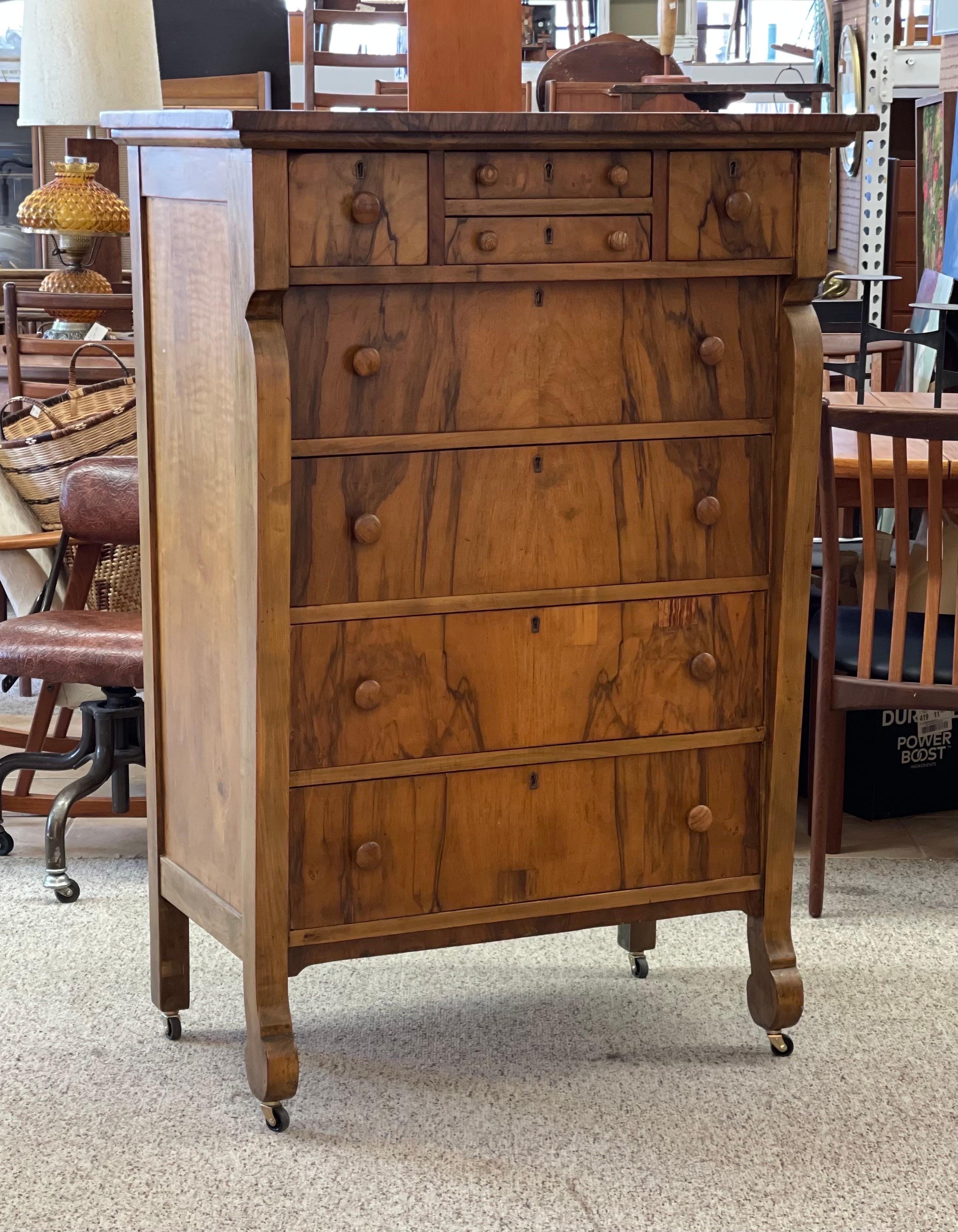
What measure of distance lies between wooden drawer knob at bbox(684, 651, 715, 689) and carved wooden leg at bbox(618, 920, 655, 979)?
0.64 metres

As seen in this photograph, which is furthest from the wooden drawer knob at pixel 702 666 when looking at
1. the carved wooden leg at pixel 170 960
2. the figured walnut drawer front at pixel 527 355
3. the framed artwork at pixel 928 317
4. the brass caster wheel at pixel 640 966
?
the framed artwork at pixel 928 317

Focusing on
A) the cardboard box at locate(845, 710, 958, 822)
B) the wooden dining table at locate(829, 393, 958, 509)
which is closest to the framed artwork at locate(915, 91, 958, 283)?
the wooden dining table at locate(829, 393, 958, 509)

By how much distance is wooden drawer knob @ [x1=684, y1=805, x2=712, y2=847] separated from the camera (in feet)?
7.55

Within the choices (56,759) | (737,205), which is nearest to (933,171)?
(737,205)

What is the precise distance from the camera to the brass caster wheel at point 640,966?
2.72 m

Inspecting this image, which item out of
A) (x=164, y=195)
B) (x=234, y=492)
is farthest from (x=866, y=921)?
(x=164, y=195)

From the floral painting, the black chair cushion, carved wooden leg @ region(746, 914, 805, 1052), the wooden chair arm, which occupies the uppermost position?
the floral painting

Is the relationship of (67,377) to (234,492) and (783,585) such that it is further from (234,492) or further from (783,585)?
(783,585)

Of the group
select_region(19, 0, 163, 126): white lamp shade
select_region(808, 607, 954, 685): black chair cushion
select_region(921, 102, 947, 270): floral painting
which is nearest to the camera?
select_region(808, 607, 954, 685): black chair cushion

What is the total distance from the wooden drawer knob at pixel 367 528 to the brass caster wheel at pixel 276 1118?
33.3 inches

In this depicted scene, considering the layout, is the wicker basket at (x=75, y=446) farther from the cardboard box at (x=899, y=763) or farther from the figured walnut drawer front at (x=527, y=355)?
the cardboard box at (x=899, y=763)

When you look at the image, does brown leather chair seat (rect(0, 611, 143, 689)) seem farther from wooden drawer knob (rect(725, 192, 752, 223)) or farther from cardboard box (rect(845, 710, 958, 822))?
cardboard box (rect(845, 710, 958, 822))

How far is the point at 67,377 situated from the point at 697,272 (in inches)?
96.0

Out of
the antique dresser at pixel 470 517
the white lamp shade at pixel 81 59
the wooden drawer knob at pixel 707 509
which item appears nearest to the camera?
the antique dresser at pixel 470 517
